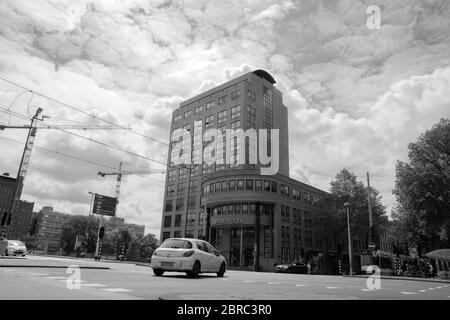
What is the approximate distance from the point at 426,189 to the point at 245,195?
82.8 ft

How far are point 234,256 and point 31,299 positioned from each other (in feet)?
181

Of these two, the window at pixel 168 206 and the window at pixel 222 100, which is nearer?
the window at pixel 222 100

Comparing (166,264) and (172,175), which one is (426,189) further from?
(172,175)

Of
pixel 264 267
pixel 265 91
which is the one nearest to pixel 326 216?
pixel 264 267

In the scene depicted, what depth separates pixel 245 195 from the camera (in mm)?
55031

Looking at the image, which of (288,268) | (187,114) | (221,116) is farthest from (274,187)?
(187,114)

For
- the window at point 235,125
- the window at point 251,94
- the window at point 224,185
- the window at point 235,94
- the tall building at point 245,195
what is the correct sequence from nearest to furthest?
the tall building at point 245,195
the window at point 224,185
the window at point 235,125
the window at point 251,94
the window at point 235,94

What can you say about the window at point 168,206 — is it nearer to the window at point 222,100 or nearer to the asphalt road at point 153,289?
the window at point 222,100

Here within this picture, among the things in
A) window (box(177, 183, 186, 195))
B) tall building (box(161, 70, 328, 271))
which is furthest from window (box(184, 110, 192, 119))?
window (box(177, 183, 186, 195))

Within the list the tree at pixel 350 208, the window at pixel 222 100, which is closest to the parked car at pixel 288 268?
the tree at pixel 350 208

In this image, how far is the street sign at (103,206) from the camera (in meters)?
53.5

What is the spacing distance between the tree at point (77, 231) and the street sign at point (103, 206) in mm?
56284

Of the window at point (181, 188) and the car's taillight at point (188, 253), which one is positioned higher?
the window at point (181, 188)

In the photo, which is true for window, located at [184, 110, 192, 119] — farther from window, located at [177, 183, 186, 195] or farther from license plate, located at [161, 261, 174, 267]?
license plate, located at [161, 261, 174, 267]
